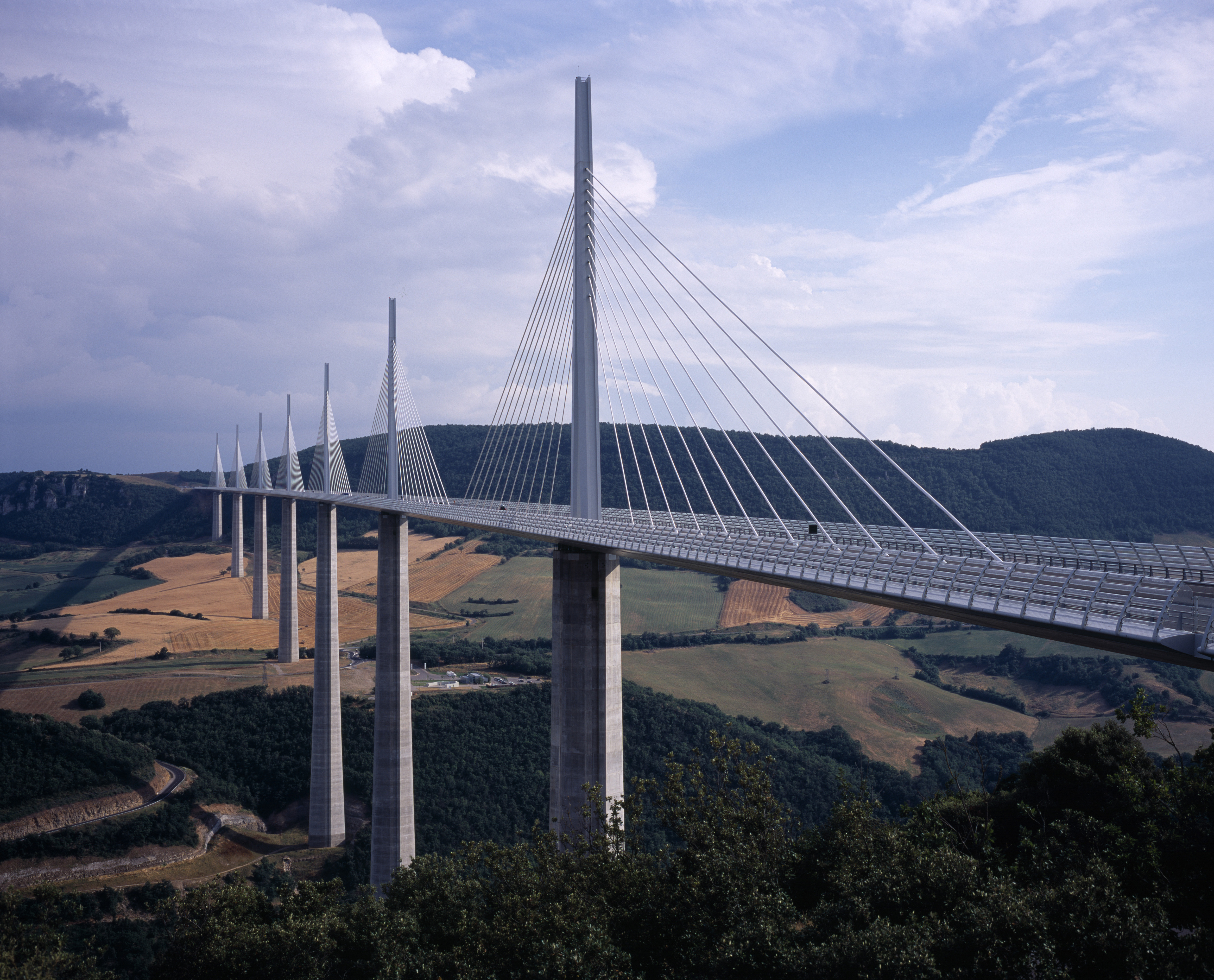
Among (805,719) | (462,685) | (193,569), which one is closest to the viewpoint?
(462,685)

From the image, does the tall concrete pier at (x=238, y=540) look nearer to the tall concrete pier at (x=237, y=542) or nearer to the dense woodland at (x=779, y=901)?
the tall concrete pier at (x=237, y=542)

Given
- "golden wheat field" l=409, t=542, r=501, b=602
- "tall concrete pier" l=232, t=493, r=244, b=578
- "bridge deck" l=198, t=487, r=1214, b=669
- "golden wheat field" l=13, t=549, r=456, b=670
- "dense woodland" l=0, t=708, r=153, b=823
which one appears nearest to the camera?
"bridge deck" l=198, t=487, r=1214, b=669

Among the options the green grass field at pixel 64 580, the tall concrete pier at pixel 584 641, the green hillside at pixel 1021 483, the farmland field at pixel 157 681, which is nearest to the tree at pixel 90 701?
the farmland field at pixel 157 681

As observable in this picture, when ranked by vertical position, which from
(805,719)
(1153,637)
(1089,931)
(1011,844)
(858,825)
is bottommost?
(805,719)

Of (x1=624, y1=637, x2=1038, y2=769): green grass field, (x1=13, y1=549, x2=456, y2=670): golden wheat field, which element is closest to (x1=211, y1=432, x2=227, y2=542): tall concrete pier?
(x1=13, y1=549, x2=456, y2=670): golden wheat field

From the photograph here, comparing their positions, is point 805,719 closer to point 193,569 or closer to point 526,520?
point 526,520

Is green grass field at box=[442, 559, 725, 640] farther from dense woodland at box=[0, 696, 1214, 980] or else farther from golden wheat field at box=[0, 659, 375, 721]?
dense woodland at box=[0, 696, 1214, 980]

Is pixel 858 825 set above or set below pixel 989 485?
below

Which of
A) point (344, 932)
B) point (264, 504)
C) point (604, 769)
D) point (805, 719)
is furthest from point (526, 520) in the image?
point (264, 504)
